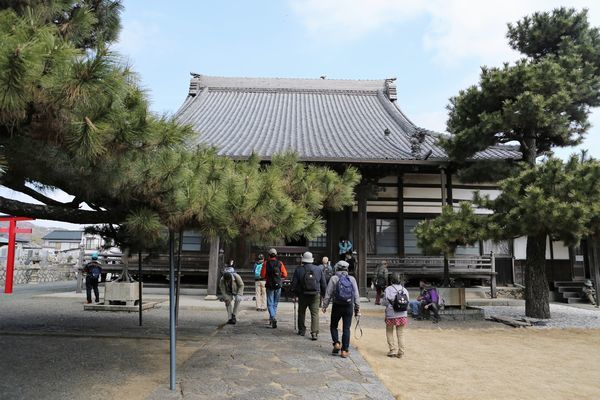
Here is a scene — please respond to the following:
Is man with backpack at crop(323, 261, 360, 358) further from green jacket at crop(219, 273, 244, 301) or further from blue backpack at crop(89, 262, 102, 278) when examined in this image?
blue backpack at crop(89, 262, 102, 278)

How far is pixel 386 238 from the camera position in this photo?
15.0 metres

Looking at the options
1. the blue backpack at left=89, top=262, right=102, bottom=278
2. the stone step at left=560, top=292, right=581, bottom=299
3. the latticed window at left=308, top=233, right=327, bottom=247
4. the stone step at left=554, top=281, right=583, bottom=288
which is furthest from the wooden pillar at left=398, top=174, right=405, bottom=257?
the blue backpack at left=89, top=262, right=102, bottom=278

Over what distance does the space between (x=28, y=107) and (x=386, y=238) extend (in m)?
13.2

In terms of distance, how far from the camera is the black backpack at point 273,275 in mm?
8648

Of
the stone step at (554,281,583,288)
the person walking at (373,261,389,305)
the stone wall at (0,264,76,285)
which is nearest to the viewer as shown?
the person walking at (373,261,389,305)

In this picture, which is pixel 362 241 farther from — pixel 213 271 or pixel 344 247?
pixel 213 271

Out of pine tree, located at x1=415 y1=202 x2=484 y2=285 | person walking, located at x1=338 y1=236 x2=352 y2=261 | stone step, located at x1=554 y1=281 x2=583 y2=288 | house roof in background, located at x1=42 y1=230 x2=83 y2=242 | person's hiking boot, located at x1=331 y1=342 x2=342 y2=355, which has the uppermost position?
house roof in background, located at x1=42 y1=230 x2=83 y2=242

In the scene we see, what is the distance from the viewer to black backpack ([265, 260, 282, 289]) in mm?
8648

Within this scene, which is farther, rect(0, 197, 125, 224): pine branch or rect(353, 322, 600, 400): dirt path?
rect(0, 197, 125, 224): pine branch

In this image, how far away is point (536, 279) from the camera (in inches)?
401

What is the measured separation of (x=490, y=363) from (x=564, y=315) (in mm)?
6445

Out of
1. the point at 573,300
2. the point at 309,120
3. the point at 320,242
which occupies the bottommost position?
the point at 573,300

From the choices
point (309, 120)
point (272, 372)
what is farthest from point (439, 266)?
point (272, 372)

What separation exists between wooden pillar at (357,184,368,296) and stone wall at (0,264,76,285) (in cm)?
1693
